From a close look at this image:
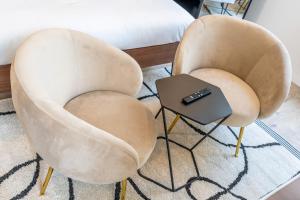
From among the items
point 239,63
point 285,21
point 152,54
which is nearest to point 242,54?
point 239,63

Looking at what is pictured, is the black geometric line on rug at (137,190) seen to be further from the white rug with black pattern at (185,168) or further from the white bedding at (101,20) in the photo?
the white bedding at (101,20)

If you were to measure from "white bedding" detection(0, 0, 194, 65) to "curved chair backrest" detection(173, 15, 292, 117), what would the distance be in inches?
11.0

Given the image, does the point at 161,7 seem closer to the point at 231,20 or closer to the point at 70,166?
the point at 231,20

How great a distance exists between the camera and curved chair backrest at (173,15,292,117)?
1607 mm

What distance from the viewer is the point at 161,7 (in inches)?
78.6

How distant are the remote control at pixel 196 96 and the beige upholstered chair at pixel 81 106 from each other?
0.21m

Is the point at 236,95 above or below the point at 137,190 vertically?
above

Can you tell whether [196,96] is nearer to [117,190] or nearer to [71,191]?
[117,190]

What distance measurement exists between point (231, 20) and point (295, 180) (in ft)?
3.82

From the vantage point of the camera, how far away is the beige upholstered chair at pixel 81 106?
3.07 ft

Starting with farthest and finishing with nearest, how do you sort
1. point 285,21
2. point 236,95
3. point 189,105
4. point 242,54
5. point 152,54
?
point 285,21 → point 152,54 → point 242,54 → point 236,95 → point 189,105

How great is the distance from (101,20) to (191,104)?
2.68 feet

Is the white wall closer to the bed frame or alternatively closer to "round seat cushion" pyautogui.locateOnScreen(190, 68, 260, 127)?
"round seat cushion" pyautogui.locateOnScreen(190, 68, 260, 127)

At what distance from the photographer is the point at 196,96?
4.30ft
